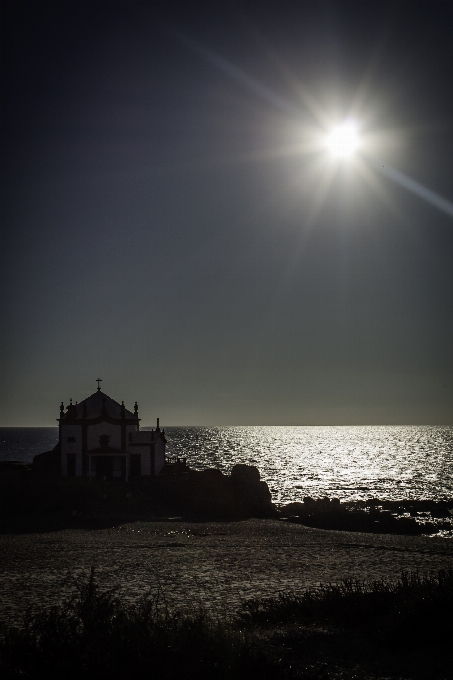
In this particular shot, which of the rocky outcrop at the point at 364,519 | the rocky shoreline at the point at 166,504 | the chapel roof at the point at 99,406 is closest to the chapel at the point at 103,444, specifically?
the chapel roof at the point at 99,406

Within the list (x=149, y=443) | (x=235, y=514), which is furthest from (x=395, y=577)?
(x=149, y=443)

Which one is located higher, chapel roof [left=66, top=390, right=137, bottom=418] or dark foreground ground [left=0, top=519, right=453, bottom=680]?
chapel roof [left=66, top=390, right=137, bottom=418]

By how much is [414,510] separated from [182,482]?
23.1 metres

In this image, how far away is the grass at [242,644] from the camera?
8.34 meters

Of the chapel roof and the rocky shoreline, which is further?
the chapel roof

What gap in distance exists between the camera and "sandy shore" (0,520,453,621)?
55.6ft

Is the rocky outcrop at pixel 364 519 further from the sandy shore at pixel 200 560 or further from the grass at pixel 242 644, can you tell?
the grass at pixel 242 644

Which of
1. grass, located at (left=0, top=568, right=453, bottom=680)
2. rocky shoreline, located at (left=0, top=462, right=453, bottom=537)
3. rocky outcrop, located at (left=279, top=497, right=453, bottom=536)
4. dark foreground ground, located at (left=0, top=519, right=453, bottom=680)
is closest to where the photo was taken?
grass, located at (left=0, top=568, right=453, bottom=680)

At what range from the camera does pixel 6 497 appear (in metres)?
38.6

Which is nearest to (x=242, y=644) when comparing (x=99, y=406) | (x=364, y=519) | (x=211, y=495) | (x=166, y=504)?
(x=364, y=519)

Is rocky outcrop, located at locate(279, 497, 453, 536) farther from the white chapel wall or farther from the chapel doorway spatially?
the white chapel wall

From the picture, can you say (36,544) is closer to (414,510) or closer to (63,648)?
(63,648)

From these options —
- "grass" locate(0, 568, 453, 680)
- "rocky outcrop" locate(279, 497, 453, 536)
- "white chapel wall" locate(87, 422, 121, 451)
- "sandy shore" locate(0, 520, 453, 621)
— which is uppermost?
"white chapel wall" locate(87, 422, 121, 451)

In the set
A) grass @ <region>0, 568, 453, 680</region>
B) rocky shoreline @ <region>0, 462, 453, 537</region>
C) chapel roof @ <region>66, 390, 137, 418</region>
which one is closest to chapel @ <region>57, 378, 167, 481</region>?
chapel roof @ <region>66, 390, 137, 418</region>
